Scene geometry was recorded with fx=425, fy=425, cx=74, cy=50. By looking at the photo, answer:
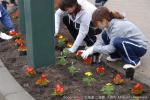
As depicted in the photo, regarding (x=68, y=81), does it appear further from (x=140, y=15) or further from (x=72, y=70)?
(x=140, y=15)

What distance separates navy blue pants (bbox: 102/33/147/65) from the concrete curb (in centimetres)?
117

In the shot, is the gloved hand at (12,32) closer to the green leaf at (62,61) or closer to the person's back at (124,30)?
the green leaf at (62,61)

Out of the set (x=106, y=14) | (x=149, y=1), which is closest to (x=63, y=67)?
(x=106, y=14)

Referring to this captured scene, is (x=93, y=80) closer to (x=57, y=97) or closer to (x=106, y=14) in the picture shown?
(x=57, y=97)

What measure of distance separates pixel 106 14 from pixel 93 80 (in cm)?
78

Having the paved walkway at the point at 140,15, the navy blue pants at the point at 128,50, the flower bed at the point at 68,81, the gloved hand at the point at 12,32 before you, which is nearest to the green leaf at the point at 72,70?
the flower bed at the point at 68,81

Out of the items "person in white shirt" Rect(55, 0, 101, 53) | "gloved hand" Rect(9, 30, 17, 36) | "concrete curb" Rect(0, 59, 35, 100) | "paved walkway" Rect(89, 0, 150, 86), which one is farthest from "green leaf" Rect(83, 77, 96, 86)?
"gloved hand" Rect(9, 30, 17, 36)

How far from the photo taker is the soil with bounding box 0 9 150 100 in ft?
13.3

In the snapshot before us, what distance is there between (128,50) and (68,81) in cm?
80

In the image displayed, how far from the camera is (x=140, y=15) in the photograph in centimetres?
742

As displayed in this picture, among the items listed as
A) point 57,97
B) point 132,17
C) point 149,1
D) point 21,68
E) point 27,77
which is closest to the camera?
point 57,97

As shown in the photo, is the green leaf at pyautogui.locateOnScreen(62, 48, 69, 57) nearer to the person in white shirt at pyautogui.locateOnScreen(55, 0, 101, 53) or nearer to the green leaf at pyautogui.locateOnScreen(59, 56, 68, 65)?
the person in white shirt at pyautogui.locateOnScreen(55, 0, 101, 53)

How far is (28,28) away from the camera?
4.72m

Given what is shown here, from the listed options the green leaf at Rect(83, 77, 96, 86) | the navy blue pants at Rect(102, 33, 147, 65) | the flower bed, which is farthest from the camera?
the navy blue pants at Rect(102, 33, 147, 65)
